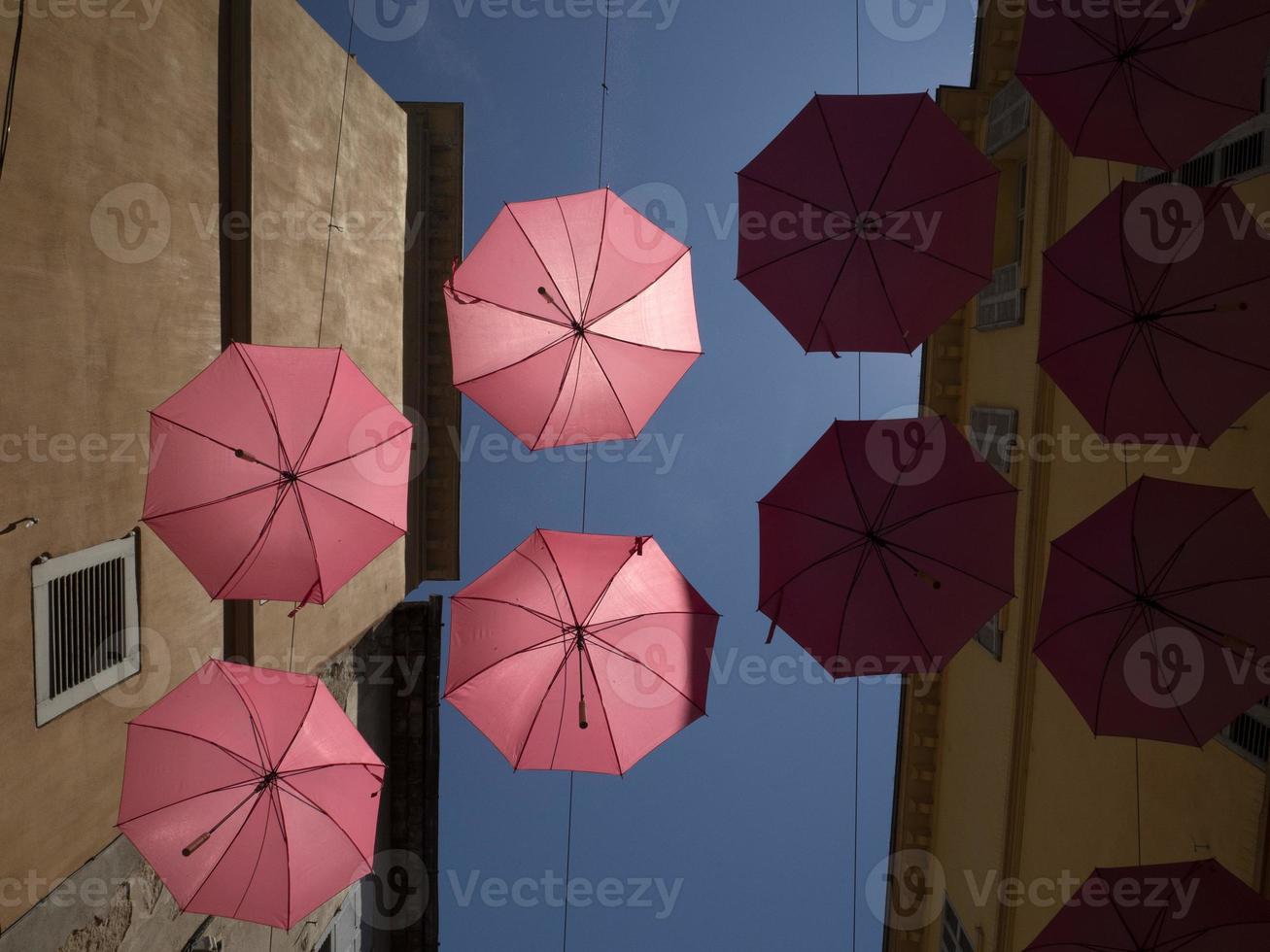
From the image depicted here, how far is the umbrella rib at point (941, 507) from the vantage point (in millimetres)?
9570

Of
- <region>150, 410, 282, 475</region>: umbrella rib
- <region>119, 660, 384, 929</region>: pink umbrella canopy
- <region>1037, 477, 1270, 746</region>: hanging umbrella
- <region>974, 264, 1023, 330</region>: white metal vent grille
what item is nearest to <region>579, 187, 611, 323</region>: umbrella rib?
<region>150, 410, 282, 475</region>: umbrella rib

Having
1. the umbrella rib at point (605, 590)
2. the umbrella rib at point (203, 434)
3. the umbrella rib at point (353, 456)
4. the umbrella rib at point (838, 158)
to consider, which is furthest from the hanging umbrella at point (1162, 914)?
the umbrella rib at point (203, 434)

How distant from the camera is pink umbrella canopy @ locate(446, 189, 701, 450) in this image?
9.91 m

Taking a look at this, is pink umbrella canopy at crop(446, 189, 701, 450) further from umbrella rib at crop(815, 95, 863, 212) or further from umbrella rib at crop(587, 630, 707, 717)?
umbrella rib at crop(587, 630, 707, 717)

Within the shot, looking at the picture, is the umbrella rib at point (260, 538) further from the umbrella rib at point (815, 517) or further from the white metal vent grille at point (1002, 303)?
the white metal vent grille at point (1002, 303)

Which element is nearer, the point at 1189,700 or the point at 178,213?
the point at 1189,700

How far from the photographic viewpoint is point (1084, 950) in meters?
8.84

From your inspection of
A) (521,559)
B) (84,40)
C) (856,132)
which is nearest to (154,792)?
(521,559)

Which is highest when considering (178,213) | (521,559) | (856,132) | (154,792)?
(856,132)

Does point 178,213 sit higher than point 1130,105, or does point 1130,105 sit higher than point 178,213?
point 1130,105

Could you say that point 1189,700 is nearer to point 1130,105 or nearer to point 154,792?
point 1130,105

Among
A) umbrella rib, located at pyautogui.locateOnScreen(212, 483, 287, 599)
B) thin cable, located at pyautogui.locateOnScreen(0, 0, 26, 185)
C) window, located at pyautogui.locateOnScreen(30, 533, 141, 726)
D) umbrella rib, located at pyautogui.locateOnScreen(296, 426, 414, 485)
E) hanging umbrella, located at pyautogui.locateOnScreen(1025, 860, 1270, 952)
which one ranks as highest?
thin cable, located at pyautogui.locateOnScreen(0, 0, 26, 185)

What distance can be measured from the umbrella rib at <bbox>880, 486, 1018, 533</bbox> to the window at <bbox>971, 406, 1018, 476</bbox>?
3698 millimetres

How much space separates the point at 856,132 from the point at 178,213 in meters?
7.63
